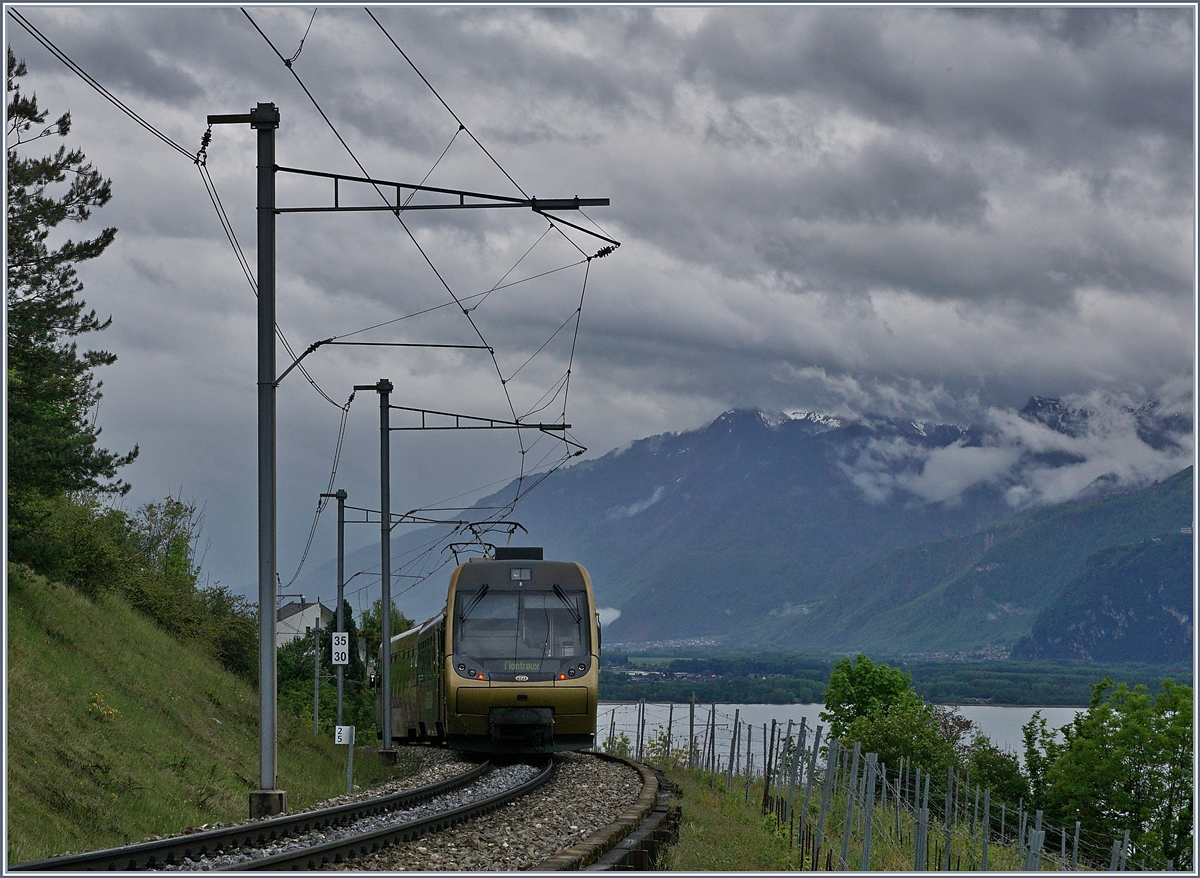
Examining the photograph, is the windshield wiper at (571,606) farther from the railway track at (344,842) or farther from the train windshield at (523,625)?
the railway track at (344,842)

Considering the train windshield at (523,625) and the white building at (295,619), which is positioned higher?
the train windshield at (523,625)

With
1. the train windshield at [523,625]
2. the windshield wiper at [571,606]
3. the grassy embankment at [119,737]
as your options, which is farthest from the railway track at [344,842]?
the windshield wiper at [571,606]

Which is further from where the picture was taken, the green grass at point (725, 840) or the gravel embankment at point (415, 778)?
the green grass at point (725, 840)

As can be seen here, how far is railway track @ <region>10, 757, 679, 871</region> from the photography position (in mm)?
8992

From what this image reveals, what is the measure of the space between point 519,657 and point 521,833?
30.5 ft

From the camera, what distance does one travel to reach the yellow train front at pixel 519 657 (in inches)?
845

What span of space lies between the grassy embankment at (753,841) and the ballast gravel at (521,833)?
95 cm

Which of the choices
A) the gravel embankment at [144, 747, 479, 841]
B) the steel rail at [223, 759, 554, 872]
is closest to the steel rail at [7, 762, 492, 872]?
the gravel embankment at [144, 747, 479, 841]

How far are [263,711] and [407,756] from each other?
53.1ft

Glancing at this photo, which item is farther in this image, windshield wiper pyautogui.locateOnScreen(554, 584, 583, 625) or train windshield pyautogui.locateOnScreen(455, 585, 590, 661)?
windshield wiper pyautogui.locateOnScreen(554, 584, 583, 625)

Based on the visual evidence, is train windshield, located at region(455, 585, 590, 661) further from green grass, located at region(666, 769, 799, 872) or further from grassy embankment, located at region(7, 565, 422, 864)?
grassy embankment, located at region(7, 565, 422, 864)

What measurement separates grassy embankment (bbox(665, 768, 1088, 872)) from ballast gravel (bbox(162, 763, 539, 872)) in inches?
105

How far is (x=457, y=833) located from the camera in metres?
12.1

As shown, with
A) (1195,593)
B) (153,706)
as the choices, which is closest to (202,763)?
(153,706)
